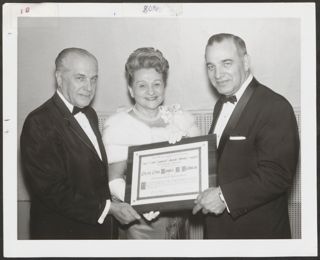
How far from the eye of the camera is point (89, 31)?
1.88 metres

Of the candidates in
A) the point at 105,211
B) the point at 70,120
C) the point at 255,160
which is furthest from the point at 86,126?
the point at 255,160

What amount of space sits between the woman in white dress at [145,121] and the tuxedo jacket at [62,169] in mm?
52

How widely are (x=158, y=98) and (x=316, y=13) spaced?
0.76m

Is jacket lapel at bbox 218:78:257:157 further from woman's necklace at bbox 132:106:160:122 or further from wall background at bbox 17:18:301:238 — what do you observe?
woman's necklace at bbox 132:106:160:122

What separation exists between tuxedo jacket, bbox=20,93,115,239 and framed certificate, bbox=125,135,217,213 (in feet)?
0.41

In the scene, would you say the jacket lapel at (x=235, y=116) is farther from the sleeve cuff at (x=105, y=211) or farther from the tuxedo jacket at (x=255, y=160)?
the sleeve cuff at (x=105, y=211)

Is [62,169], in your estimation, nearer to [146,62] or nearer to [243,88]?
[146,62]

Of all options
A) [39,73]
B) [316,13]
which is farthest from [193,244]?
[316,13]

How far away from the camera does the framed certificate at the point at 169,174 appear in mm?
1840

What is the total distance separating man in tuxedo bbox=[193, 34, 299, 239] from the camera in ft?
6.00

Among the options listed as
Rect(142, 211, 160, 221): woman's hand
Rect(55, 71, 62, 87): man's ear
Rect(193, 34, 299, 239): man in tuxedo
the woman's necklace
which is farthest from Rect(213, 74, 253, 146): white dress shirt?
Rect(55, 71, 62, 87): man's ear

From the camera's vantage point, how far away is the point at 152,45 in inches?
73.5

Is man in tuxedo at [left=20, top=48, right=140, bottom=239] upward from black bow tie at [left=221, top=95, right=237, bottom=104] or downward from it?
downward

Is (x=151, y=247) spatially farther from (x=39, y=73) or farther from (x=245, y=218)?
(x=39, y=73)
